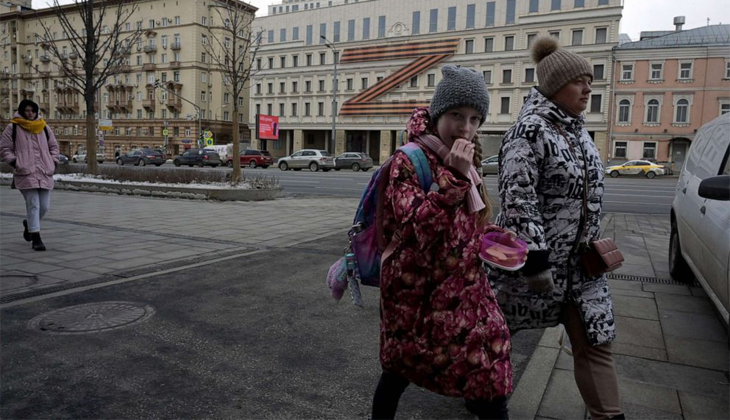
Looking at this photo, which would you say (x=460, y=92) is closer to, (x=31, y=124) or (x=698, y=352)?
(x=698, y=352)

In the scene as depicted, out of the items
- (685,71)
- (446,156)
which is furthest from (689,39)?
(446,156)

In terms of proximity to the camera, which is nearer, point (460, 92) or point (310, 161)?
point (460, 92)

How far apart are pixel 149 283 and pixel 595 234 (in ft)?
14.6

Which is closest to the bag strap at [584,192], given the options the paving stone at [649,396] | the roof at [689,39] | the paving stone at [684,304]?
the paving stone at [649,396]

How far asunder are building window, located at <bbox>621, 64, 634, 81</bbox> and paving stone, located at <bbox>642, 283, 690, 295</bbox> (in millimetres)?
47962

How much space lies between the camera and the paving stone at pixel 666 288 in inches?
213

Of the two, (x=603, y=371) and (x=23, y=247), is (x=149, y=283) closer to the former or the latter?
(x=23, y=247)

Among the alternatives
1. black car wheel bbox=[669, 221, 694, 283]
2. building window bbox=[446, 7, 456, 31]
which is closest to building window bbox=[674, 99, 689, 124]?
building window bbox=[446, 7, 456, 31]

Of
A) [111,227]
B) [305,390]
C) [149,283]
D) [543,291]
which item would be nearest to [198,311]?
[149,283]

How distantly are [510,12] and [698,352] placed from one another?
5327 centimetres

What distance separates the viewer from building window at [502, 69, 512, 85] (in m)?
51.4

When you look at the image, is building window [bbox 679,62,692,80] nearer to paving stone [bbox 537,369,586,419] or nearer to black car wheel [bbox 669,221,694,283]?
black car wheel [bbox 669,221,694,283]

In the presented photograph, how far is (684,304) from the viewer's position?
4.98 meters

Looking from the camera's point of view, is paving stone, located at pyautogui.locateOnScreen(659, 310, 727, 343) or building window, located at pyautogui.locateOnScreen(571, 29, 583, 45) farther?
building window, located at pyautogui.locateOnScreen(571, 29, 583, 45)
